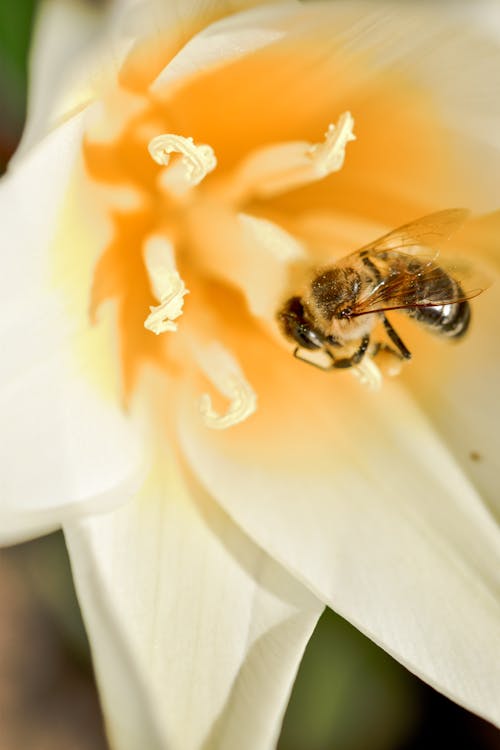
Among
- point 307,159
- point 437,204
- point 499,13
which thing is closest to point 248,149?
point 307,159

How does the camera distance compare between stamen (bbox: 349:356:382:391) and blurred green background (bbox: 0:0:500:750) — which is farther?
blurred green background (bbox: 0:0:500:750)

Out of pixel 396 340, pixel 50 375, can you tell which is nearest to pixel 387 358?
pixel 396 340

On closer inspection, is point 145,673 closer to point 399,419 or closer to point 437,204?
point 399,419

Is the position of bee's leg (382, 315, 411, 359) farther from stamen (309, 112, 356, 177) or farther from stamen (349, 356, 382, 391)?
stamen (309, 112, 356, 177)

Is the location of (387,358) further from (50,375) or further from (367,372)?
(50,375)

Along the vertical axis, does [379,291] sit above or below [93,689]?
above

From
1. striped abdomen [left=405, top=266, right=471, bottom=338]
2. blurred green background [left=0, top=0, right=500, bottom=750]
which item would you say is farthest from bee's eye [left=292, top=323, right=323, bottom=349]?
blurred green background [left=0, top=0, right=500, bottom=750]

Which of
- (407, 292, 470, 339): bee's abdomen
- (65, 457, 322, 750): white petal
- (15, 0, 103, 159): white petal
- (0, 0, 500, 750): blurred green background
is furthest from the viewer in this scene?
(0, 0, 500, 750): blurred green background

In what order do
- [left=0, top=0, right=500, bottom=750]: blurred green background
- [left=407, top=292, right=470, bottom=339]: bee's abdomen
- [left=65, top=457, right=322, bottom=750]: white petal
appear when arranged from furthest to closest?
[left=0, top=0, right=500, bottom=750]: blurred green background
[left=407, top=292, right=470, bottom=339]: bee's abdomen
[left=65, top=457, right=322, bottom=750]: white petal
